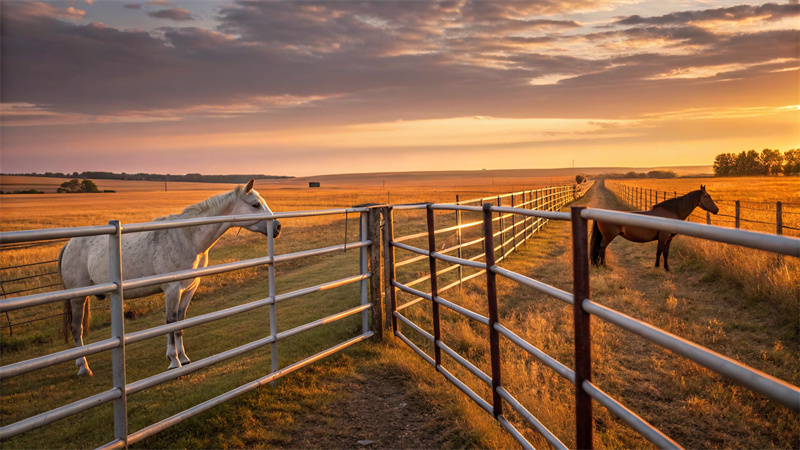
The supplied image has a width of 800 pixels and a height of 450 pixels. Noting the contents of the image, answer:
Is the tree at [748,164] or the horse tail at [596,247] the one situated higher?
the tree at [748,164]

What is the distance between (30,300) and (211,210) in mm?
3549

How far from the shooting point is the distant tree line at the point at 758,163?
89250 millimetres

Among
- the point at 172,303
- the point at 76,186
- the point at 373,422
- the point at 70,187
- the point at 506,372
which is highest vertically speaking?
the point at 76,186

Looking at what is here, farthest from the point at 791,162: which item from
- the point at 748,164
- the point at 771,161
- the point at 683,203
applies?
the point at 683,203

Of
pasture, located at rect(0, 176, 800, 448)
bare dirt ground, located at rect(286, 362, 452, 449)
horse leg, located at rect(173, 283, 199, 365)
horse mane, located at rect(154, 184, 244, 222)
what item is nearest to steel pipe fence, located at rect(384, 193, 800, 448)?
bare dirt ground, located at rect(286, 362, 452, 449)

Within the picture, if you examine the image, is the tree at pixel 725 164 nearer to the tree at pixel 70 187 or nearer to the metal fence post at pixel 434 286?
the metal fence post at pixel 434 286

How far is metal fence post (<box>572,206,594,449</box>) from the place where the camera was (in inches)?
88.0

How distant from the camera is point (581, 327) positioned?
2.24m

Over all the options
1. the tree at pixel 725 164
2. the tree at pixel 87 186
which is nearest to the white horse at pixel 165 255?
the tree at pixel 87 186

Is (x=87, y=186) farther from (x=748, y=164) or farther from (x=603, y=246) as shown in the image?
(x=748, y=164)

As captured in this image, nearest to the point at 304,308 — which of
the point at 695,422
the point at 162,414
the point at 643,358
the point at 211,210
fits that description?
the point at 211,210

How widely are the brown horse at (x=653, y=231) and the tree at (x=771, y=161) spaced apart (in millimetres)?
109838

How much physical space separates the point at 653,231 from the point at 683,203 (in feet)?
3.57

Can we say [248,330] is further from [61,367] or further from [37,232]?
[37,232]
